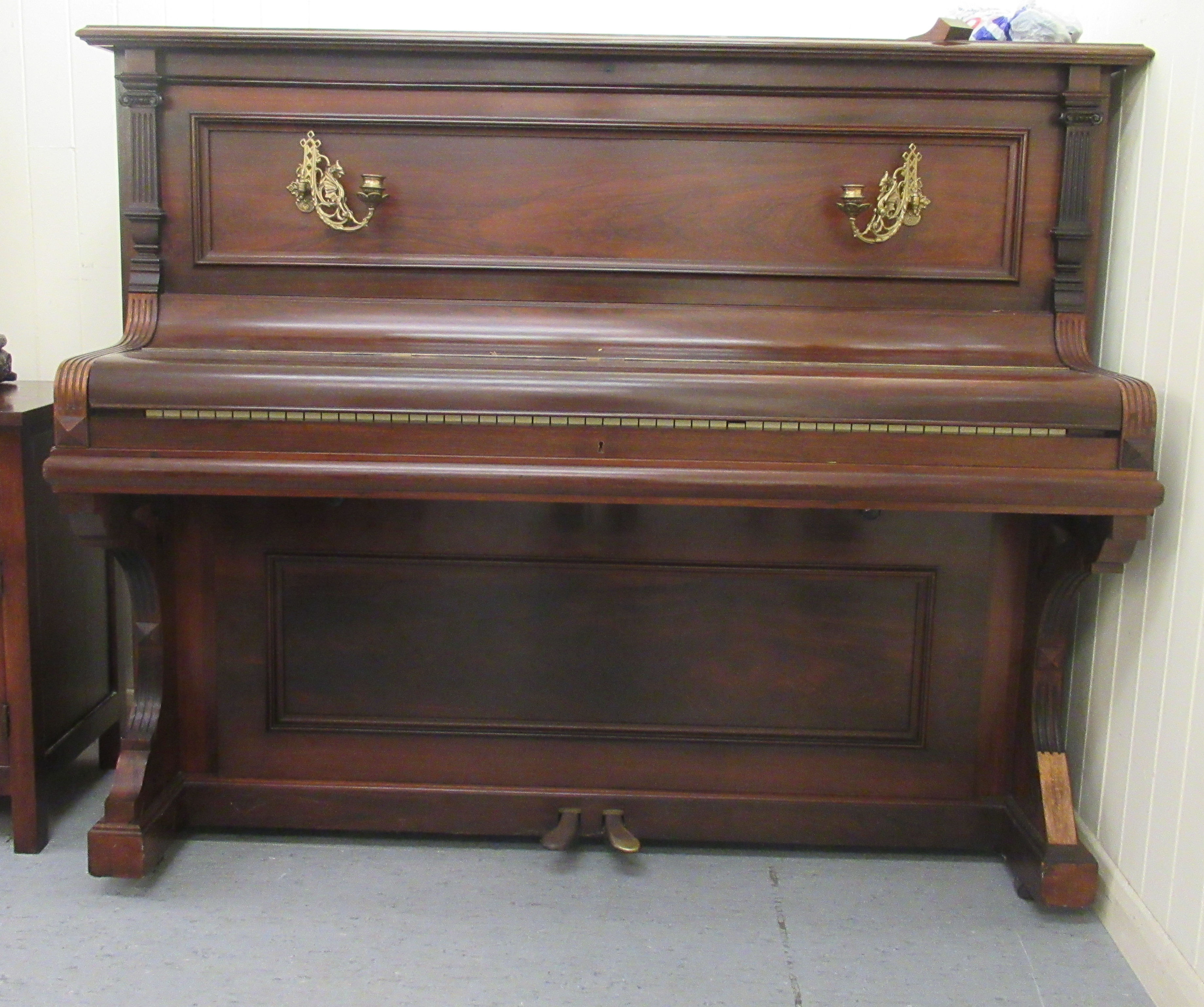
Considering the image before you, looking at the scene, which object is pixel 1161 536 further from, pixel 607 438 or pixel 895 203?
pixel 607 438

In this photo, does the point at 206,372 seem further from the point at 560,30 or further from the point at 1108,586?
the point at 1108,586

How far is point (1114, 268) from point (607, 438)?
966mm

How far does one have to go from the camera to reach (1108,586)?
1.90 m

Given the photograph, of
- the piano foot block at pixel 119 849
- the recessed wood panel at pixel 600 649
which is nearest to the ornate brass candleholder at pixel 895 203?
the recessed wood panel at pixel 600 649

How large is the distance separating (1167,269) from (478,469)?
1108 mm

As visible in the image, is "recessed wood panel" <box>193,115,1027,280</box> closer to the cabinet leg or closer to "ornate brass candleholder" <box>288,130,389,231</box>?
"ornate brass candleholder" <box>288,130,389,231</box>

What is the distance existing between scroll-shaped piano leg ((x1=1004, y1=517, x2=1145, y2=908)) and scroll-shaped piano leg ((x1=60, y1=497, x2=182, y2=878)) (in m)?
1.54

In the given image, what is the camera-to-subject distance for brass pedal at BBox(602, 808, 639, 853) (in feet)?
6.41

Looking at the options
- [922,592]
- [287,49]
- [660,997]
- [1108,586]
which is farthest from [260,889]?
[1108,586]

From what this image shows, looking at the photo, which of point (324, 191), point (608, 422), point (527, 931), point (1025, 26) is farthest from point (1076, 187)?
point (527, 931)

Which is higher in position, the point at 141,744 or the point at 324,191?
the point at 324,191

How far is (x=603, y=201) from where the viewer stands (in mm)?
1870

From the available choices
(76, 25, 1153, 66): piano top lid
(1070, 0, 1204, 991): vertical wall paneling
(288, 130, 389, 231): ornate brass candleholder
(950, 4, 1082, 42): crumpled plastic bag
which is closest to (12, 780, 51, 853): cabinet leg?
(288, 130, 389, 231): ornate brass candleholder

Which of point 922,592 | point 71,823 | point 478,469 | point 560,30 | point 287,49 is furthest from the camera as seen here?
point 560,30
